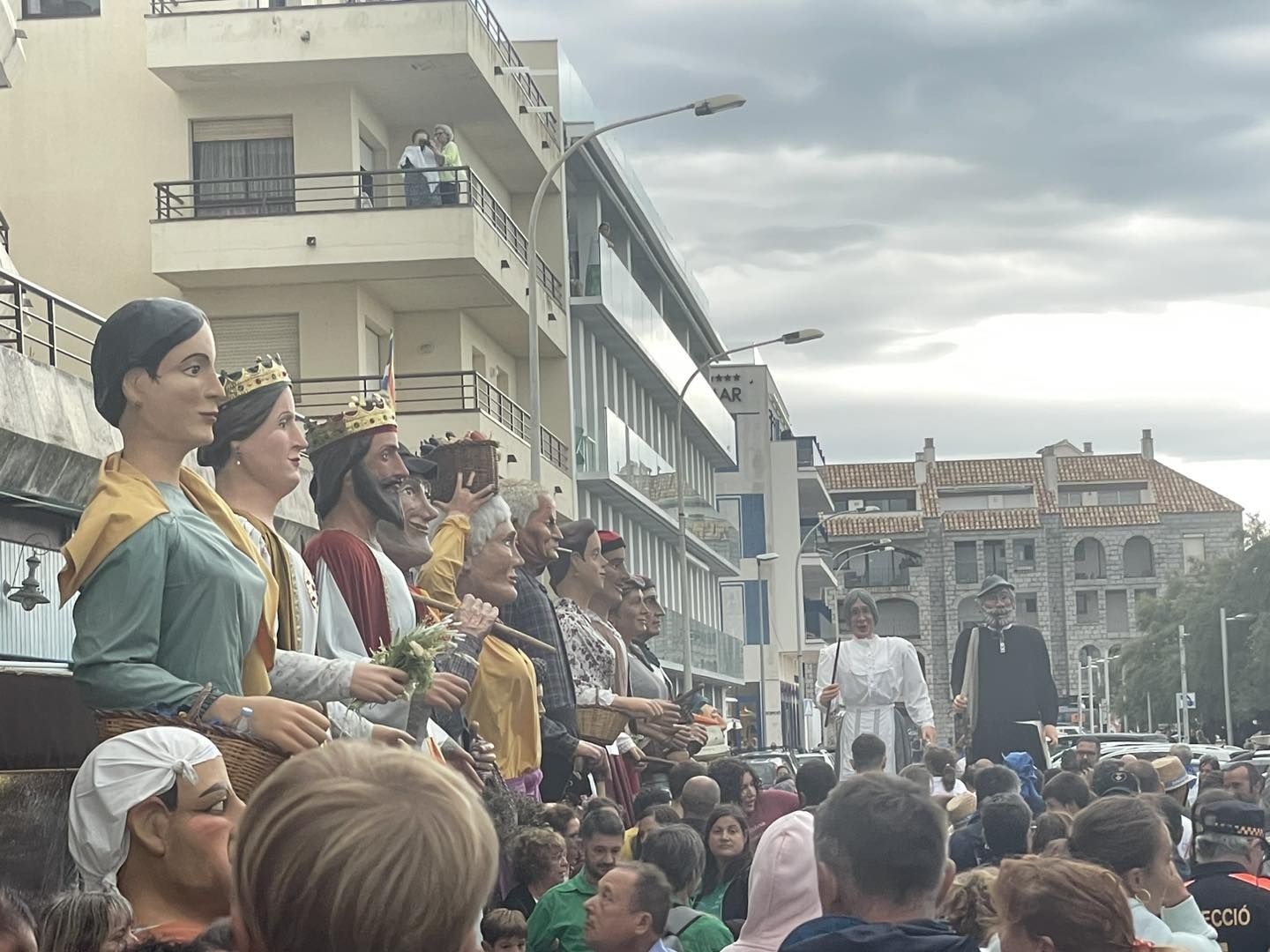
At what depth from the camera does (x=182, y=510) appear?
5.83 meters

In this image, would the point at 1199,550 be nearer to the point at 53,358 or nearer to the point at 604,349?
the point at 604,349

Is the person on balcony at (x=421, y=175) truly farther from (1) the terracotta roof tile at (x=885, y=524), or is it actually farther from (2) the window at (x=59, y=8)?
(1) the terracotta roof tile at (x=885, y=524)

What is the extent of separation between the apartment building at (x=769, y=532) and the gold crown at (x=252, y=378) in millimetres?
72261

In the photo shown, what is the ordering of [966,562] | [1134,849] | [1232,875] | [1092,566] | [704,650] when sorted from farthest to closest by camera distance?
[1092,566]
[966,562]
[704,650]
[1232,875]
[1134,849]

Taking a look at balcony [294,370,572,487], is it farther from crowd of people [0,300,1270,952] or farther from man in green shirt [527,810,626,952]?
man in green shirt [527,810,626,952]

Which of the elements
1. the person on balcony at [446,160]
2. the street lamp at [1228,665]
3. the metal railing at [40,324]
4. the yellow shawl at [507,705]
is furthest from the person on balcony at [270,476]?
the street lamp at [1228,665]

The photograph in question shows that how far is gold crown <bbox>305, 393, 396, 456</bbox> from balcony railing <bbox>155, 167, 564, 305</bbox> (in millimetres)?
21368

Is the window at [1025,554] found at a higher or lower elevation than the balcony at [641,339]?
higher

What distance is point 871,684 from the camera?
15766 millimetres

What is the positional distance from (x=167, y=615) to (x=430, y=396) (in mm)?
26095

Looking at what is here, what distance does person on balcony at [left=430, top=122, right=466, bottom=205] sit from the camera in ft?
94.9

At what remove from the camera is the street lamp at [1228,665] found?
89250 mm

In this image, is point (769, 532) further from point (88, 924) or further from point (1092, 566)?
point (88, 924)

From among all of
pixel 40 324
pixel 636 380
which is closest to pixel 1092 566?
pixel 636 380
